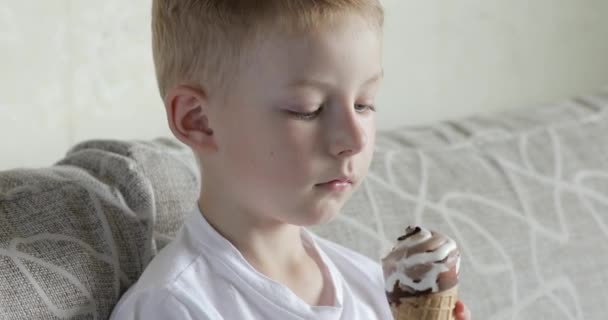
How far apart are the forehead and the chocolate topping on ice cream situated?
18 cm

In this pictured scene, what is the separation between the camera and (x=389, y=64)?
6.26 ft

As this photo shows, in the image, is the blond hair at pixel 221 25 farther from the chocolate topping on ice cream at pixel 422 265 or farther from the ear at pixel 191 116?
the chocolate topping on ice cream at pixel 422 265

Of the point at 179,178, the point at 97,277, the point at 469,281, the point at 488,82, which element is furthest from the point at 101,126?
the point at 488,82

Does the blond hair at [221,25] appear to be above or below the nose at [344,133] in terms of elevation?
above

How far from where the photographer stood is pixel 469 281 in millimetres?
1426

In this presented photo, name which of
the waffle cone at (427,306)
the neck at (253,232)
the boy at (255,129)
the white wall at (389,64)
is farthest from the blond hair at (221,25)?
the white wall at (389,64)

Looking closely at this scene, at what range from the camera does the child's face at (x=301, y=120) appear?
987mm

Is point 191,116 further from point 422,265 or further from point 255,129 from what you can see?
point 422,265

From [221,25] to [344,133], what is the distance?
0.16 m

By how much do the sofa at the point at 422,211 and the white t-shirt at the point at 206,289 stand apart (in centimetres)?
7

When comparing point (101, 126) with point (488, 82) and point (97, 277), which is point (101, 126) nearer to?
point (97, 277)

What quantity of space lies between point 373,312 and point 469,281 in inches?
10.2

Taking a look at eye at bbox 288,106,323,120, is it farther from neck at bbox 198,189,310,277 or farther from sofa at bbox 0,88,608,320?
sofa at bbox 0,88,608,320

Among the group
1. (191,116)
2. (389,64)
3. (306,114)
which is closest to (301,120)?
(306,114)
